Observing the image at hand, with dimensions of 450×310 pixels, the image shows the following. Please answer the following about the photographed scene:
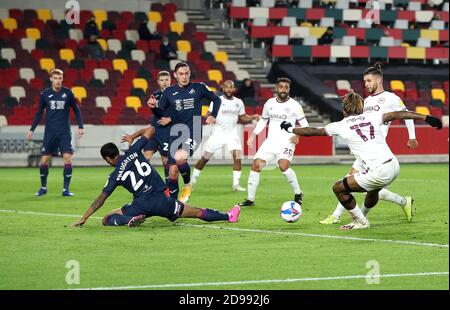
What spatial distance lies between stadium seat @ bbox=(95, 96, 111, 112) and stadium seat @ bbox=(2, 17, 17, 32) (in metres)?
4.79

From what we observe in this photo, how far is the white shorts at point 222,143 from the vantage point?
2381 centimetres

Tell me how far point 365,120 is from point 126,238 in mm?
3494

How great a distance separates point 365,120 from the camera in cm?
1401

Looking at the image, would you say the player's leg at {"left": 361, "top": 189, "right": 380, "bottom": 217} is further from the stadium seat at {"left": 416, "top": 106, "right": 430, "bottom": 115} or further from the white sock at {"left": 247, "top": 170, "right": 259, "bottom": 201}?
the stadium seat at {"left": 416, "top": 106, "right": 430, "bottom": 115}

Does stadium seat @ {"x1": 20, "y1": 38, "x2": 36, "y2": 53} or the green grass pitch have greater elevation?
the green grass pitch

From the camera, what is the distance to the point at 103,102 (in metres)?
37.3

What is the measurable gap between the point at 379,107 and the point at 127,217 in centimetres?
416

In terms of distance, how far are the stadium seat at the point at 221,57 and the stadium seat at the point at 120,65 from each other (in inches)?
169

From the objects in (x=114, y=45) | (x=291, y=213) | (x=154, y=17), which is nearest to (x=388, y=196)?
(x=291, y=213)

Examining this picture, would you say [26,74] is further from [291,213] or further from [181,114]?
[291,213]

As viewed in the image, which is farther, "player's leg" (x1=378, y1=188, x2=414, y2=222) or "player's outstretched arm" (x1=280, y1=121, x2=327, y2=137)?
"player's leg" (x1=378, y1=188, x2=414, y2=222)

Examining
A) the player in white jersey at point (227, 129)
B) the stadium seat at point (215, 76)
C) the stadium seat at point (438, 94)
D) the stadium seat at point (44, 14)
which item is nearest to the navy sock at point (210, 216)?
the player in white jersey at point (227, 129)

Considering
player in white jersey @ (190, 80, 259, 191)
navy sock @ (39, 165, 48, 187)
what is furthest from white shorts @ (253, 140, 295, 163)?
navy sock @ (39, 165, 48, 187)

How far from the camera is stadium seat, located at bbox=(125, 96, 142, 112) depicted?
1479 inches
